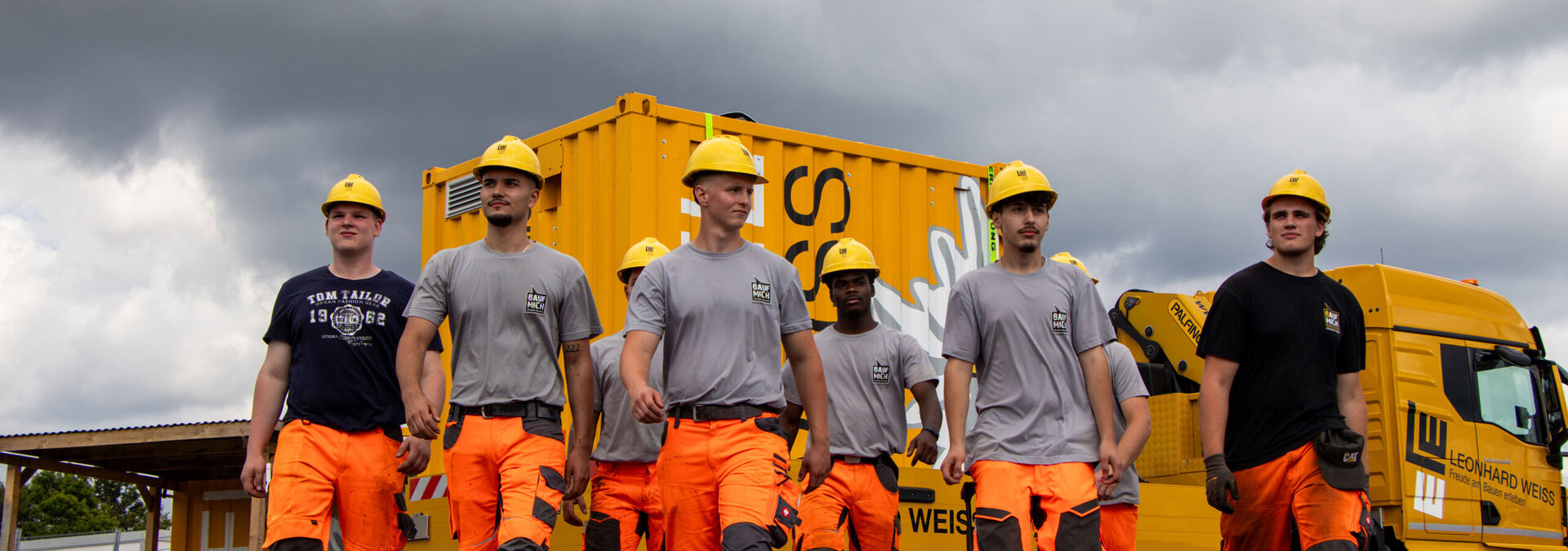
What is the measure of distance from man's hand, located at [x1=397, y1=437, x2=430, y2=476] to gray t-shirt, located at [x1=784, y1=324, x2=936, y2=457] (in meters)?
1.73

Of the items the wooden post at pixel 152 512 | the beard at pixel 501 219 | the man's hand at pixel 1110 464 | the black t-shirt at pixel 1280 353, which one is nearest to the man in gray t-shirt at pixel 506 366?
the beard at pixel 501 219

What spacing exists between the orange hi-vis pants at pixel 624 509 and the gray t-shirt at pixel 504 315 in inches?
51.0

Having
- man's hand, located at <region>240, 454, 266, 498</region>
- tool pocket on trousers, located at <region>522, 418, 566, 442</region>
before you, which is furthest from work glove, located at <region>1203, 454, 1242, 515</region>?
man's hand, located at <region>240, 454, 266, 498</region>

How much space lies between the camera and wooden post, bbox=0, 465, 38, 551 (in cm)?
1240

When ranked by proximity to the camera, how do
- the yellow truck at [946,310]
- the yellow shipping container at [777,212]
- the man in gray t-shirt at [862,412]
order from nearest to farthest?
the man in gray t-shirt at [862,412] → the yellow shipping container at [777,212] → the yellow truck at [946,310]

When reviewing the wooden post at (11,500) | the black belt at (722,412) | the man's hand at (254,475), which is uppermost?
the black belt at (722,412)

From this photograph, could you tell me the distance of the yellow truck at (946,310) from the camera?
674cm

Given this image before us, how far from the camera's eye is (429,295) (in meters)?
4.59

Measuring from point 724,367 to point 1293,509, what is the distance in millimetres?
2357

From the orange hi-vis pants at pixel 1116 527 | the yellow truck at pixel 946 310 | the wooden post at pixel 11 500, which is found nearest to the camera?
the orange hi-vis pants at pixel 1116 527

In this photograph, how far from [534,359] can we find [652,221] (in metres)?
2.29

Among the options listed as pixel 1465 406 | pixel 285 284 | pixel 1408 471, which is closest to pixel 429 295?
pixel 285 284

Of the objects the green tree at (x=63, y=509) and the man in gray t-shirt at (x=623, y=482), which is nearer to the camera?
the man in gray t-shirt at (x=623, y=482)

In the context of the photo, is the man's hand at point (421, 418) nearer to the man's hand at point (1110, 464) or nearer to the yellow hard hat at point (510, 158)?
the yellow hard hat at point (510, 158)
